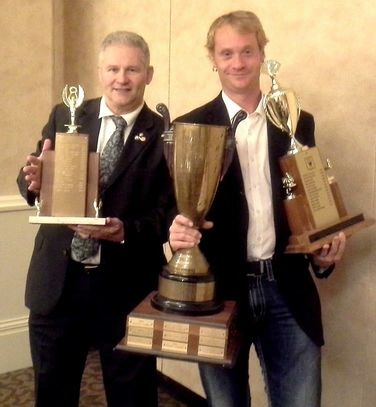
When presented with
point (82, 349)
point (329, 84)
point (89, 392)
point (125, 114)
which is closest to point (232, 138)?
point (125, 114)

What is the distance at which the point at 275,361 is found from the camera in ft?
5.66

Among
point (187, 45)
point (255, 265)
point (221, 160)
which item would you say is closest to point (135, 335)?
point (255, 265)

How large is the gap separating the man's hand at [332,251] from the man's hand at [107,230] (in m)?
0.52

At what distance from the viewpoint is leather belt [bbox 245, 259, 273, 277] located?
1655 millimetres

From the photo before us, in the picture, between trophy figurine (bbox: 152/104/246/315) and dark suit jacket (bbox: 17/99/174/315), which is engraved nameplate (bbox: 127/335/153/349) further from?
dark suit jacket (bbox: 17/99/174/315)

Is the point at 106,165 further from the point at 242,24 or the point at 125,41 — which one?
the point at 242,24

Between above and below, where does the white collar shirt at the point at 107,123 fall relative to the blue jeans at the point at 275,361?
above

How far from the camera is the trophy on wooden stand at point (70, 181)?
1.71 m

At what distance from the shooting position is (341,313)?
2.09 meters

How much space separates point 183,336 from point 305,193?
1.57 ft

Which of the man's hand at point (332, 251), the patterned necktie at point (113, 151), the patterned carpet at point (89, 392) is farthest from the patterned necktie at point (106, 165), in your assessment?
the patterned carpet at point (89, 392)

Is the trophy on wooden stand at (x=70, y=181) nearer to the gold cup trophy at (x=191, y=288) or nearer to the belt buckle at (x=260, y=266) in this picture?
the gold cup trophy at (x=191, y=288)

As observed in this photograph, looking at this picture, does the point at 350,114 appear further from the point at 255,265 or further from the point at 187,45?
the point at 187,45

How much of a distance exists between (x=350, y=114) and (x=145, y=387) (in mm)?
1062
